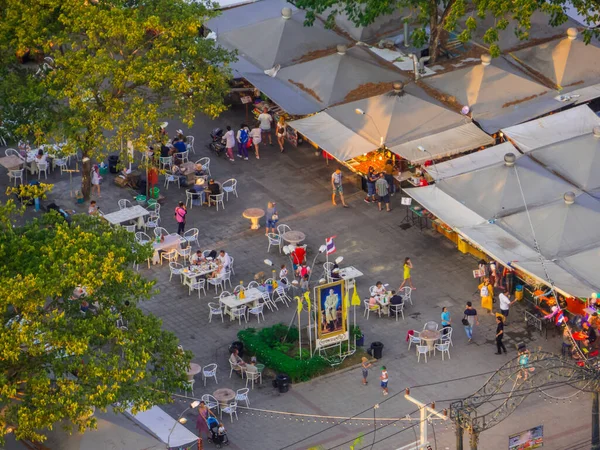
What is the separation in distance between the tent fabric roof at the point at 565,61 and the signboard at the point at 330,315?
1335cm

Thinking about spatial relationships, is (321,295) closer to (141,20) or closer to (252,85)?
(141,20)

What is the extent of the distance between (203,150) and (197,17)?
22.1ft

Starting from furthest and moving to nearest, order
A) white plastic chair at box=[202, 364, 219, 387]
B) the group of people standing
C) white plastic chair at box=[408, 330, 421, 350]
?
the group of people standing < white plastic chair at box=[408, 330, 421, 350] < white plastic chair at box=[202, 364, 219, 387]

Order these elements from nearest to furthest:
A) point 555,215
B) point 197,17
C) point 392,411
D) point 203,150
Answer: point 392,411 → point 555,215 → point 197,17 → point 203,150

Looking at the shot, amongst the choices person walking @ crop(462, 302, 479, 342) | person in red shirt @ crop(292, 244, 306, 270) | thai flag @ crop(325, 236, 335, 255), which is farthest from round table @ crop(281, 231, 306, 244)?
person walking @ crop(462, 302, 479, 342)

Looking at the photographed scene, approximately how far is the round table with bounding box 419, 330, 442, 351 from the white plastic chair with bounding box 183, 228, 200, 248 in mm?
7936

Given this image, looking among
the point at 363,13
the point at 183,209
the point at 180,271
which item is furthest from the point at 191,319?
the point at 363,13

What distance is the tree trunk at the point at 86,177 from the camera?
43172mm

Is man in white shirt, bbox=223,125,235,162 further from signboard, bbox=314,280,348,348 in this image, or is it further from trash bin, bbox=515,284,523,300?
trash bin, bbox=515,284,523,300

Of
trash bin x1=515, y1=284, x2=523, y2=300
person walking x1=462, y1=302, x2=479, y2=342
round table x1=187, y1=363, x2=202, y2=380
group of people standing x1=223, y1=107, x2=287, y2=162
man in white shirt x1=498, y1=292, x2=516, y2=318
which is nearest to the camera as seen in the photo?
round table x1=187, y1=363, x2=202, y2=380

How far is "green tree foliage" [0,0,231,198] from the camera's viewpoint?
40.1 meters

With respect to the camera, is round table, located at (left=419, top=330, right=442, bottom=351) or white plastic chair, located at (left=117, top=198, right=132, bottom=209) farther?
white plastic chair, located at (left=117, top=198, right=132, bottom=209)

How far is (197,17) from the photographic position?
1645 inches

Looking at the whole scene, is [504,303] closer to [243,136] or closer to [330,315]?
[330,315]
